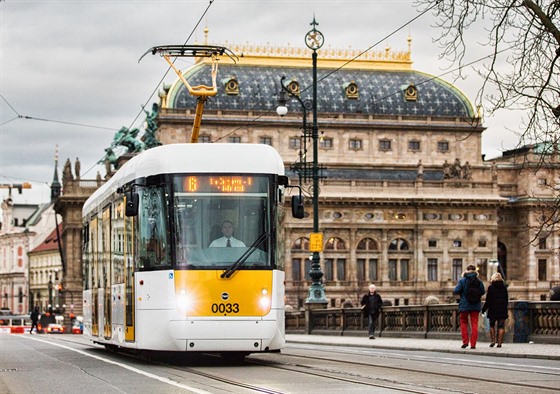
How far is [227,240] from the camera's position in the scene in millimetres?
22516

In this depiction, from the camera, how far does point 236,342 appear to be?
72.7 feet

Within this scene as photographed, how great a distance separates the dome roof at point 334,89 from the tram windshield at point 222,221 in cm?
10460

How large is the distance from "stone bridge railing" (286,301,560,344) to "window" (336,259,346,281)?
66.3m

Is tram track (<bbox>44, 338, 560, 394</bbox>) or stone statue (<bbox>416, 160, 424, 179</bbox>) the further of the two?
stone statue (<bbox>416, 160, 424, 179</bbox>)

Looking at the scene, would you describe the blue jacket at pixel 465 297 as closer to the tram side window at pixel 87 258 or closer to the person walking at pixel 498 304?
the person walking at pixel 498 304

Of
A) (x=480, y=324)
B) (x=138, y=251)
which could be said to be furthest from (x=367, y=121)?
(x=138, y=251)

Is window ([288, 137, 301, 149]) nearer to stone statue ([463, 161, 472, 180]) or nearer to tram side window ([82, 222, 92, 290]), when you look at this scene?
stone statue ([463, 161, 472, 180])

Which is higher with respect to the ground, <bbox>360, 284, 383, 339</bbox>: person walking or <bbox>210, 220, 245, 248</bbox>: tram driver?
<bbox>210, 220, 245, 248</bbox>: tram driver

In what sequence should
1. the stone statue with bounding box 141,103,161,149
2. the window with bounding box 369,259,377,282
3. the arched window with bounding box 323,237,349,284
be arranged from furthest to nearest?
the window with bounding box 369,259,377,282 < the arched window with bounding box 323,237,349,284 < the stone statue with bounding box 141,103,161,149

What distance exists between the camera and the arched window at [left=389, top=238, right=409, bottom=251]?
424ft

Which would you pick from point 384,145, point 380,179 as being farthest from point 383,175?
point 384,145

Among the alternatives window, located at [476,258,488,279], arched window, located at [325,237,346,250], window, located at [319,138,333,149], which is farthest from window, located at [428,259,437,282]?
window, located at [319,138,333,149]

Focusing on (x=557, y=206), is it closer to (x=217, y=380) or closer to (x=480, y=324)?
(x=480, y=324)

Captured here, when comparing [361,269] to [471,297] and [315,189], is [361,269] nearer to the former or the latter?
[315,189]
